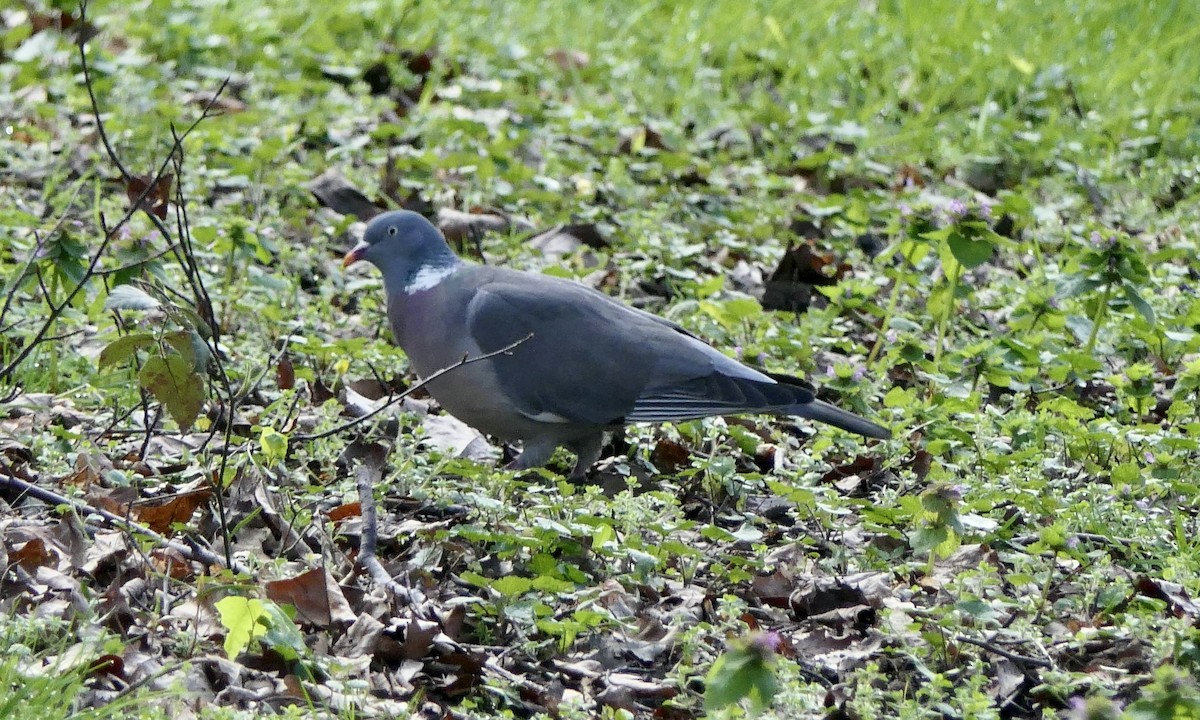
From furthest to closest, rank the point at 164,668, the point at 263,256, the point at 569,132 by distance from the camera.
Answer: the point at 569,132
the point at 263,256
the point at 164,668

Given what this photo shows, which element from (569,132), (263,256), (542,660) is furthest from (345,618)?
(569,132)

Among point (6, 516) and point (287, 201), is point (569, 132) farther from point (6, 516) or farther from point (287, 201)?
point (6, 516)

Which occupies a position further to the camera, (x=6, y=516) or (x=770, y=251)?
(x=770, y=251)

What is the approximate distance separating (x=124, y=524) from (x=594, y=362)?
4.71 feet

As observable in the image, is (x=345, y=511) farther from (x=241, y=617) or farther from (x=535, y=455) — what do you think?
(x=241, y=617)

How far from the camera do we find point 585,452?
427cm

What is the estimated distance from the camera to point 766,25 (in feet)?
26.1

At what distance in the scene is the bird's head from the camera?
4.40 metres

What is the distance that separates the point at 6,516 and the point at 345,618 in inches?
32.0

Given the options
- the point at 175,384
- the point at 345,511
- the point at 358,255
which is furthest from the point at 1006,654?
the point at 358,255

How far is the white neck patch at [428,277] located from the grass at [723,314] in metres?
0.28

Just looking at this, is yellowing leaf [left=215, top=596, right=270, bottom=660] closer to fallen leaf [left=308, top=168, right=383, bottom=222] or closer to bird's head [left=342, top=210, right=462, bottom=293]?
bird's head [left=342, top=210, right=462, bottom=293]

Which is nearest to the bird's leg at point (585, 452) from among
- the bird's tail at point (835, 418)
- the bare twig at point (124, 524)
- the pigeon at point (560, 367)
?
the pigeon at point (560, 367)

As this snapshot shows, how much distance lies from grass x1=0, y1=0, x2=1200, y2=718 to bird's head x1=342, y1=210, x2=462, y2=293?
27 cm
